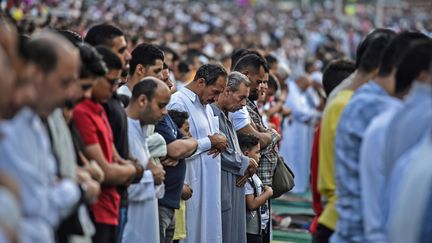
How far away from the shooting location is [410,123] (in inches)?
224

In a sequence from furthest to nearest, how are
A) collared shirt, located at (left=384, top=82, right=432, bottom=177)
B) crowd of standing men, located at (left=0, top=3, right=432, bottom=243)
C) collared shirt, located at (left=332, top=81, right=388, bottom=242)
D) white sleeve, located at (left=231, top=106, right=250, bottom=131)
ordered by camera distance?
white sleeve, located at (left=231, top=106, right=250, bottom=131), collared shirt, located at (left=332, top=81, right=388, bottom=242), collared shirt, located at (left=384, top=82, right=432, bottom=177), crowd of standing men, located at (left=0, top=3, right=432, bottom=243)

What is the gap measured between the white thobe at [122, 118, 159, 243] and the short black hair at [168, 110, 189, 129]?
985 millimetres

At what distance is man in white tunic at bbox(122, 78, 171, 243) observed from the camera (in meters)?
7.15

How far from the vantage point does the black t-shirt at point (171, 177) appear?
7848 millimetres

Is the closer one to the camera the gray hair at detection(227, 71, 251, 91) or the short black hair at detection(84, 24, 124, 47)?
the short black hair at detection(84, 24, 124, 47)

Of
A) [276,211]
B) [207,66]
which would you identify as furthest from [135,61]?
[276,211]

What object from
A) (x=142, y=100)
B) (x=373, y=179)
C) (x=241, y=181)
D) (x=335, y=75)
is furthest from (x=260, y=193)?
(x=373, y=179)

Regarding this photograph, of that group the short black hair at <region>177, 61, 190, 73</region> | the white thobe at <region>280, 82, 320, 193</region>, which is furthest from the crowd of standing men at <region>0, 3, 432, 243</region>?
the white thobe at <region>280, 82, 320, 193</region>

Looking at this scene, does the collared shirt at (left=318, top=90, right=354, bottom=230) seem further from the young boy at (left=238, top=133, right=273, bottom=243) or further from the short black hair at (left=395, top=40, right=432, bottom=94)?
the young boy at (left=238, top=133, right=273, bottom=243)

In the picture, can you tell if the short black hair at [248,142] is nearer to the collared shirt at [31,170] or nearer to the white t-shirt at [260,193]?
the white t-shirt at [260,193]

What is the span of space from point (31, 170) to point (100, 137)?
171 centimetres

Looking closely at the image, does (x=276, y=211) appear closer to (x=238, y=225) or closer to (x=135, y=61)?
(x=238, y=225)

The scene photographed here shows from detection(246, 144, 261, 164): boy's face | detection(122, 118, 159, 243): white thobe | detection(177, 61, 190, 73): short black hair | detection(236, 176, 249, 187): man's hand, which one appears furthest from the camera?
detection(177, 61, 190, 73): short black hair

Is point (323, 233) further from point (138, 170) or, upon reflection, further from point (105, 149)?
point (105, 149)
